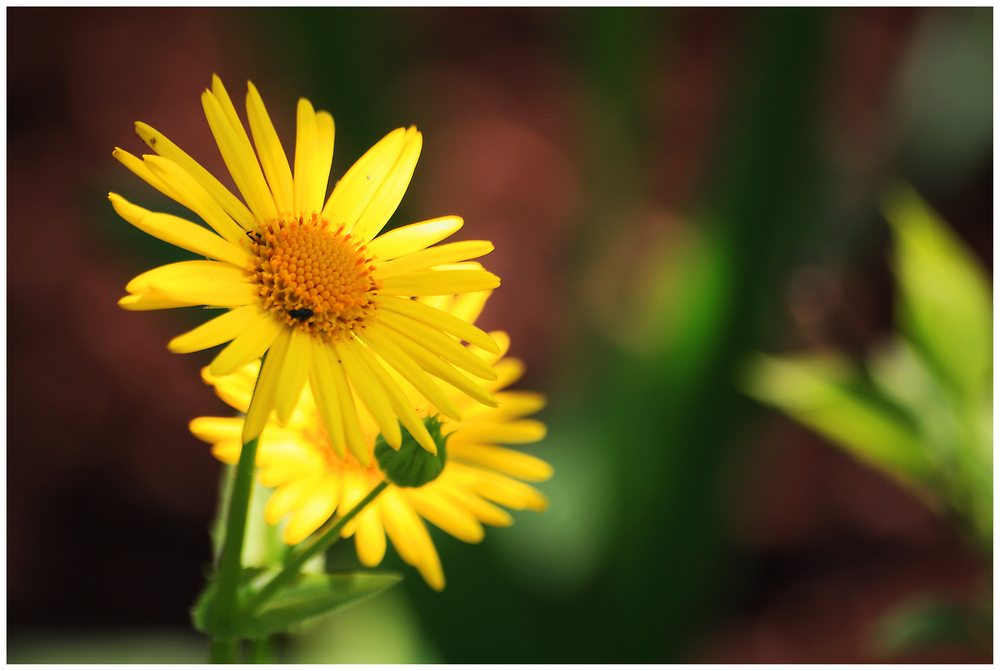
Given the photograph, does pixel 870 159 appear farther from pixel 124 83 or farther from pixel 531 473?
pixel 124 83

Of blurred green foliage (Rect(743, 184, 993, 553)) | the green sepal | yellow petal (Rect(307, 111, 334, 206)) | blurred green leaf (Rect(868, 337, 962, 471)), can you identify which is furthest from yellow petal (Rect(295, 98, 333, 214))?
blurred green leaf (Rect(868, 337, 962, 471))

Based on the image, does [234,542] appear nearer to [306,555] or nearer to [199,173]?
[306,555]

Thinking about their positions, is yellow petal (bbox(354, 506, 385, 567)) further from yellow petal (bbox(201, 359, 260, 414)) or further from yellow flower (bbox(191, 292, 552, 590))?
yellow petal (bbox(201, 359, 260, 414))

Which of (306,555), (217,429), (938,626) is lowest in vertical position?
(938,626)

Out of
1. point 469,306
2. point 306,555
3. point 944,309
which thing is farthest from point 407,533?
point 944,309

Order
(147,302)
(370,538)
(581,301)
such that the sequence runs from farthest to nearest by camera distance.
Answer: (581,301)
(370,538)
(147,302)

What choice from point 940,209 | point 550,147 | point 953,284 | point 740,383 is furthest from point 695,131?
point 953,284
